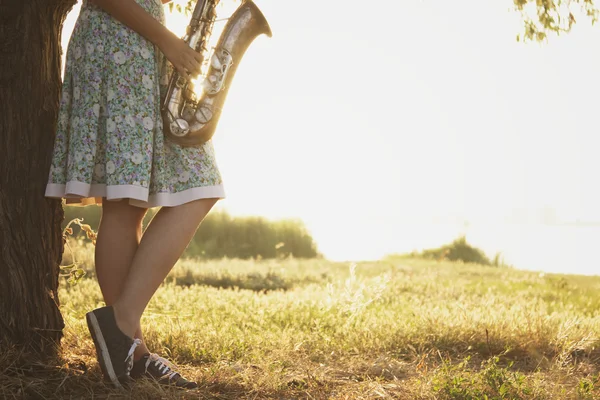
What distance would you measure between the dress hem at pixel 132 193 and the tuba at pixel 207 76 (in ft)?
0.88

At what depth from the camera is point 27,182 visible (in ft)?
10.4

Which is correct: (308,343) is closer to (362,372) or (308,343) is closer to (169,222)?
(362,372)

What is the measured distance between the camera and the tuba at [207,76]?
3150 millimetres

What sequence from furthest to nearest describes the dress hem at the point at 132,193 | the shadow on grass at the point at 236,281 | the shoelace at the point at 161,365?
the shadow on grass at the point at 236,281
the shoelace at the point at 161,365
the dress hem at the point at 132,193

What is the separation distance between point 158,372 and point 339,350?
1.20m

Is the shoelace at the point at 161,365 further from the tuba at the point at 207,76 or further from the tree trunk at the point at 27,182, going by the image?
the tuba at the point at 207,76

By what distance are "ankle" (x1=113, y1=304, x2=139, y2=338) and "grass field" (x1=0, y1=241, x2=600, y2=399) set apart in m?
0.27

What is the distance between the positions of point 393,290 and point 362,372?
13.2 ft

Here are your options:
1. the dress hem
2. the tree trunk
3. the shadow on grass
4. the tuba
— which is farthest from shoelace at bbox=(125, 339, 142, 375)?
the shadow on grass

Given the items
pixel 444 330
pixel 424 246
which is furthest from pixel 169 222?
pixel 424 246

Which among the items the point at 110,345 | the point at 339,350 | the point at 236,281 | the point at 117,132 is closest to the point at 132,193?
the point at 117,132

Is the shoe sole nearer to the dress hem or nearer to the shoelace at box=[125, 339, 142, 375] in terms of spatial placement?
the shoelace at box=[125, 339, 142, 375]

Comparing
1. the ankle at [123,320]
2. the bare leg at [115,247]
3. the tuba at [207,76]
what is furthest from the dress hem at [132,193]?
the ankle at [123,320]

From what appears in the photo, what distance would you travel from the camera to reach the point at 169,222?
3068 millimetres
